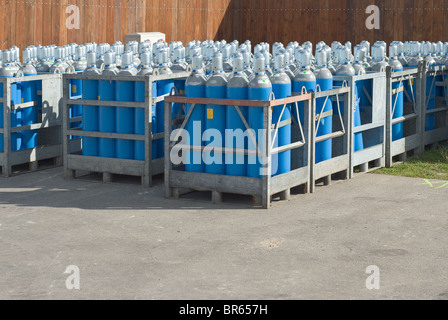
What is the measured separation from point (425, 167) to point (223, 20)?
13.0 m

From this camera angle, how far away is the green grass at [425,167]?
1143 cm

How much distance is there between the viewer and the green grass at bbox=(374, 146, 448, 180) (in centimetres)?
1143

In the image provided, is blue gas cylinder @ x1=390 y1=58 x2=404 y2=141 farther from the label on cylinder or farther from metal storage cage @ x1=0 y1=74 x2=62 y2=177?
metal storage cage @ x1=0 y1=74 x2=62 y2=177

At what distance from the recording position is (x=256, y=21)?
24.2 m

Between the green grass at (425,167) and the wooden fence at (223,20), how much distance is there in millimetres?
8528

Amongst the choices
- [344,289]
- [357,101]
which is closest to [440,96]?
[357,101]

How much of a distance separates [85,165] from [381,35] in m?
13.3

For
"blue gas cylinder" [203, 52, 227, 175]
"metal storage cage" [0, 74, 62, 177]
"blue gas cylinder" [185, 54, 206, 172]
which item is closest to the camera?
"blue gas cylinder" [203, 52, 227, 175]

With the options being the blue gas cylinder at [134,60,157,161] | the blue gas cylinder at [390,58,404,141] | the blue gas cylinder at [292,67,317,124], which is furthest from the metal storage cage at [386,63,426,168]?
the blue gas cylinder at [134,60,157,161]

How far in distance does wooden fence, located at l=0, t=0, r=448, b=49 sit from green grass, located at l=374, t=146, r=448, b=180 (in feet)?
28.0

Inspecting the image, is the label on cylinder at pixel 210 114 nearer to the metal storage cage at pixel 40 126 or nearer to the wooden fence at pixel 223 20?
the metal storage cage at pixel 40 126

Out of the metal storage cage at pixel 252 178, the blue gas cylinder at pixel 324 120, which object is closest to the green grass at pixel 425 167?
the blue gas cylinder at pixel 324 120

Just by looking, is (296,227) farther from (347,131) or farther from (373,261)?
(347,131)

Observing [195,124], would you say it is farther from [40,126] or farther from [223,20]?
[223,20]
